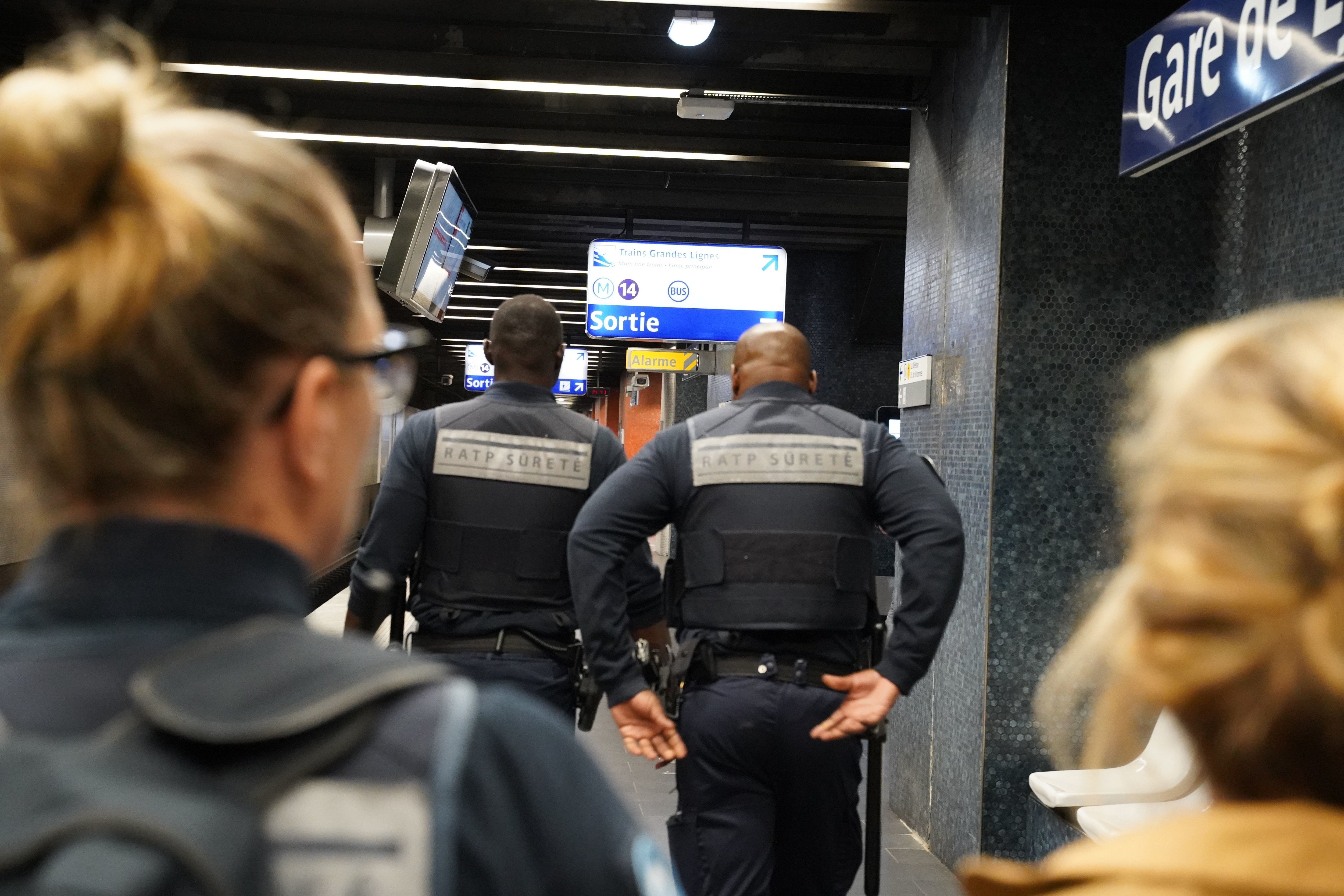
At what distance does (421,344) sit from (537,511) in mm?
2596

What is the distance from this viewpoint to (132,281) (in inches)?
26.0

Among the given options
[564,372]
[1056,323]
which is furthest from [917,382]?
[564,372]

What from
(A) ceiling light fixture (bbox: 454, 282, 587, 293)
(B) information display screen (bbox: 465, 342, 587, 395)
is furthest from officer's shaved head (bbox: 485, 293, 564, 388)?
(B) information display screen (bbox: 465, 342, 587, 395)

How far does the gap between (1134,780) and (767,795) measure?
1518 mm

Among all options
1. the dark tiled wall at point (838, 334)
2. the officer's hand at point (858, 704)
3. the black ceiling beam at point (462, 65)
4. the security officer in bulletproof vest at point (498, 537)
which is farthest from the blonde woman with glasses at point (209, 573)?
the dark tiled wall at point (838, 334)

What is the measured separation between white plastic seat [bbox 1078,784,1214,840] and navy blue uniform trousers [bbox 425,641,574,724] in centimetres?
173

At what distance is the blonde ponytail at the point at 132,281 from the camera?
668mm

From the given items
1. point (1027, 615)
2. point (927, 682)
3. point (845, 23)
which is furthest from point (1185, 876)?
point (845, 23)

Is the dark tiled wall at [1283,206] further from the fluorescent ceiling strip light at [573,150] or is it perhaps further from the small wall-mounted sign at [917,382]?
the fluorescent ceiling strip light at [573,150]

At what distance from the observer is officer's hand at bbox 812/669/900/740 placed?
2955 millimetres

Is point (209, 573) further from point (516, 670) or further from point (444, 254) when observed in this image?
point (444, 254)

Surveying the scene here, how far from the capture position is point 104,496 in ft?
2.32

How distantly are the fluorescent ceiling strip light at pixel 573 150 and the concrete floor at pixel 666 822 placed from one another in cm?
376

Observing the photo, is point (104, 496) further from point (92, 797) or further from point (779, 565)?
point (779, 565)
